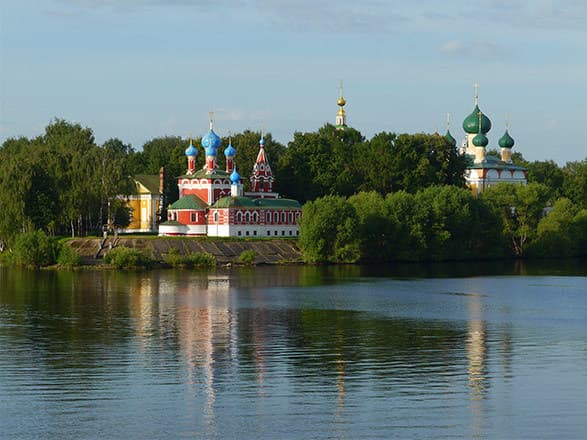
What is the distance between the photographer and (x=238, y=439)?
65.6 ft

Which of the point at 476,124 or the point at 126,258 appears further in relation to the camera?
the point at 476,124

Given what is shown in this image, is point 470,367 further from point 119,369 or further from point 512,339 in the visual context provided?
point 119,369

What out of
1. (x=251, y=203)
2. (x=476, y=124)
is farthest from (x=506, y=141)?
(x=251, y=203)

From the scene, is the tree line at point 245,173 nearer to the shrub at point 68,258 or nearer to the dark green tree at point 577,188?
the dark green tree at point 577,188

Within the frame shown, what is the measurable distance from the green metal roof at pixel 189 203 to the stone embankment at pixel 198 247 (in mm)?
3861

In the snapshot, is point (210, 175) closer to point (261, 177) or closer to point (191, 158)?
point (191, 158)

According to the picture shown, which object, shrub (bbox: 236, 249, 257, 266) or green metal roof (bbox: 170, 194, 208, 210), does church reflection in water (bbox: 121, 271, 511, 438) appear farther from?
green metal roof (bbox: 170, 194, 208, 210)

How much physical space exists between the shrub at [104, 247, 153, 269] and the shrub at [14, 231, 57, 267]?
275 cm

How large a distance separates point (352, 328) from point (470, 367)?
7376mm

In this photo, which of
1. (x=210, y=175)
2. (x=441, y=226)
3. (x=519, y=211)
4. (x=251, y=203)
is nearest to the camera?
(x=441, y=226)

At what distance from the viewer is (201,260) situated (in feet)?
195

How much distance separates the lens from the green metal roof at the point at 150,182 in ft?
241

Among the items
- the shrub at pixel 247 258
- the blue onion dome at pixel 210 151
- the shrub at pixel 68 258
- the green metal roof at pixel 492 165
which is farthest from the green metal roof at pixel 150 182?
the green metal roof at pixel 492 165

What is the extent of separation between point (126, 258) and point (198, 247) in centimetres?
644
